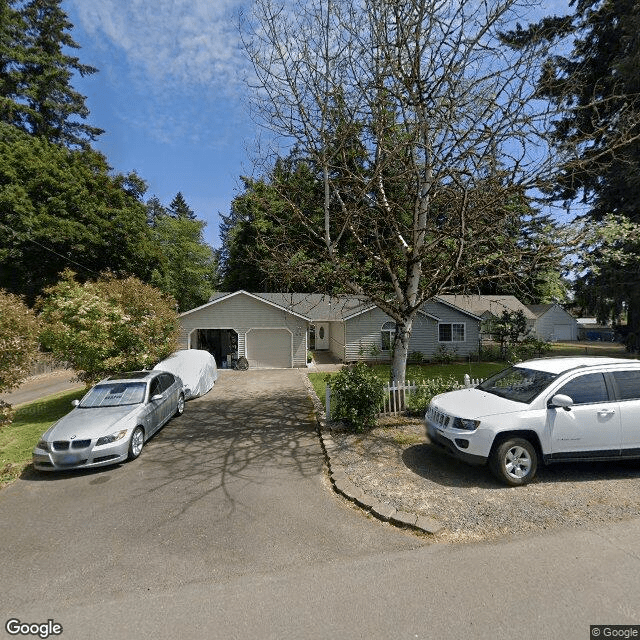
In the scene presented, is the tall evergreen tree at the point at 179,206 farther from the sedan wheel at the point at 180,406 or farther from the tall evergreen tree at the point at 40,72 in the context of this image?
the sedan wheel at the point at 180,406

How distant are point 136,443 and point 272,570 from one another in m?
4.60

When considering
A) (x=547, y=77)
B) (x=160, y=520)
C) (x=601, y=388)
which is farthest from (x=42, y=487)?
(x=547, y=77)

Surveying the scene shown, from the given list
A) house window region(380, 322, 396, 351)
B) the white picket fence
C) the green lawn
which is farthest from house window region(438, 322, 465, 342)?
the white picket fence

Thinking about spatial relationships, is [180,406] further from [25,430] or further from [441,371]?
[441,371]

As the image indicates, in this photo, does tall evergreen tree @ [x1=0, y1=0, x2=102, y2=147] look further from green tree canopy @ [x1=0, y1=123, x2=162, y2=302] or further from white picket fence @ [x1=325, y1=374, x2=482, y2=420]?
white picket fence @ [x1=325, y1=374, x2=482, y2=420]

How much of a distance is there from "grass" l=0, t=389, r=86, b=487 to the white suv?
7.86m

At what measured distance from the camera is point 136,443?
23.1 ft

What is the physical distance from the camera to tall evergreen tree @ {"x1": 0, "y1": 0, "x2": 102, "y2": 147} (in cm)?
2689

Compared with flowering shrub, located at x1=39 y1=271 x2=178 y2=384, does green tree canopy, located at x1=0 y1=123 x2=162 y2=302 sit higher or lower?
higher

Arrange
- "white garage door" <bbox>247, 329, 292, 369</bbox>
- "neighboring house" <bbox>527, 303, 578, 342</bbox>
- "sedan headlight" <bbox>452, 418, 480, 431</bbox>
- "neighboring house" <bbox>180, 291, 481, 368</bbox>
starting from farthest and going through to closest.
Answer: "neighboring house" <bbox>527, 303, 578, 342</bbox>
"white garage door" <bbox>247, 329, 292, 369</bbox>
"neighboring house" <bbox>180, 291, 481, 368</bbox>
"sedan headlight" <bbox>452, 418, 480, 431</bbox>

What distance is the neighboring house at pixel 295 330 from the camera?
65.7 ft

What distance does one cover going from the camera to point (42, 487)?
596 centimetres

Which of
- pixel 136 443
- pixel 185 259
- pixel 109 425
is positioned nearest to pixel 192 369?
pixel 136 443

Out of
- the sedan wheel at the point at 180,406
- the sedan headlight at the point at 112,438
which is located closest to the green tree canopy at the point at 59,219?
the sedan wheel at the point at 180,406
